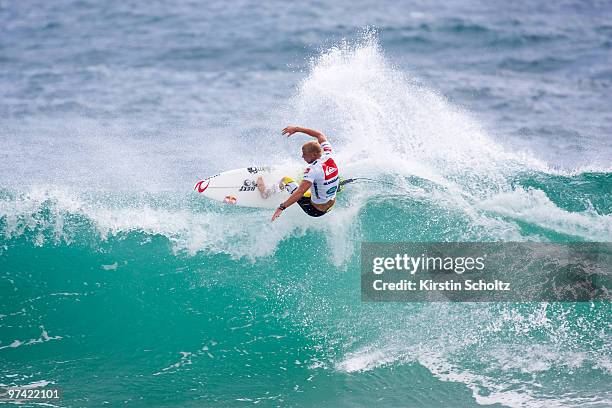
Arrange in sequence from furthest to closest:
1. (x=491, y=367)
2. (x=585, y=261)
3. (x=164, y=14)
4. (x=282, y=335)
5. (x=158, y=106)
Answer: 1. (x=164, y=14)
2. (x=158, y=106)
3. (x=585, y=261)
4. (x=282, y=335)
5. (x=491, y=367)

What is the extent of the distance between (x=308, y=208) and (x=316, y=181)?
28.1 inches

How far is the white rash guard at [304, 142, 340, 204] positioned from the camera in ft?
31.2

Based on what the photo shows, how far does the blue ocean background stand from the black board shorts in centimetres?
80

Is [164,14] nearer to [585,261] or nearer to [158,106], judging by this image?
[158,106]

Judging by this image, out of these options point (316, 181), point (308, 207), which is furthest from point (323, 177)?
point (308, 207)

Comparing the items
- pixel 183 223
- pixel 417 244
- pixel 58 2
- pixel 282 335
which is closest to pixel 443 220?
pixel 417 244

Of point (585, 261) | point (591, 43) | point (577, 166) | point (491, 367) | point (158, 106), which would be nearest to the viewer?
point (491, 367)

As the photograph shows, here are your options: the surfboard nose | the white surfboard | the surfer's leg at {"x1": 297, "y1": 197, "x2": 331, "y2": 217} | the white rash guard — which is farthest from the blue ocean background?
the white rash guard

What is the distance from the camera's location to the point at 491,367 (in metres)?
9.52

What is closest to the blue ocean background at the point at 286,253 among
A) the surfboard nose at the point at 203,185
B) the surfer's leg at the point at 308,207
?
the surfboard nose at the point at 203,185

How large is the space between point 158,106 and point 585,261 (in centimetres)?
1176

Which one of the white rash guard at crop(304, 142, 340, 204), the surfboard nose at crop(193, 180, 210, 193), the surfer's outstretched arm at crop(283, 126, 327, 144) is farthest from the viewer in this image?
the surfboard nose at crop(193, 180, 210, 193)

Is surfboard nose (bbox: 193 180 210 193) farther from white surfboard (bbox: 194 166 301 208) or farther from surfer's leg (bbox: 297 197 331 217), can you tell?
surfer's leg (bbox: 297 197 331 217)

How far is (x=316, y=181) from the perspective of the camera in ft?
31.6
